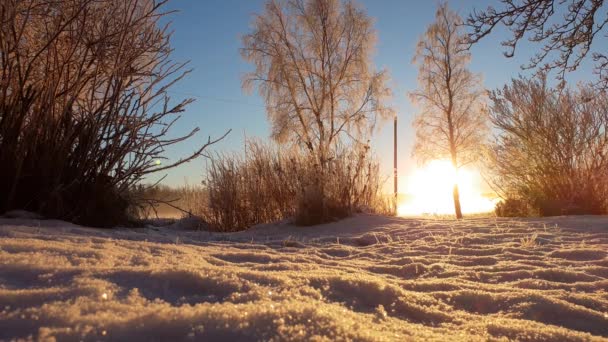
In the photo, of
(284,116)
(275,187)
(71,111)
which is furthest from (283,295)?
(284,116)

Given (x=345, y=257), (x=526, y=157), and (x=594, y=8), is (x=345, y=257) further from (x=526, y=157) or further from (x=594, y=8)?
(x=526, y=157)

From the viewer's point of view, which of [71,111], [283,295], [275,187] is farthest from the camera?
[275,187]

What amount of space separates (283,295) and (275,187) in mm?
6425

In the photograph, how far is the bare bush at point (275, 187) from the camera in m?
7.43

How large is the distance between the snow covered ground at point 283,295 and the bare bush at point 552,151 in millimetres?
6472

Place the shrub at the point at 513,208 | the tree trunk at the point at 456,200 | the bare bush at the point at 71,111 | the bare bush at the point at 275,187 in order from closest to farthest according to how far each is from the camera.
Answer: the bare bush at the point at 71,111 < the bare bush at the point at 275,187 < the shrub at the point at 513,208 < the tree trunk at the point at 456,200

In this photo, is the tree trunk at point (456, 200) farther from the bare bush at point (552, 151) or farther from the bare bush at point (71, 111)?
the bare bush at point (71, 111)

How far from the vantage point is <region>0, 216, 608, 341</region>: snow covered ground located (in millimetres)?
1092

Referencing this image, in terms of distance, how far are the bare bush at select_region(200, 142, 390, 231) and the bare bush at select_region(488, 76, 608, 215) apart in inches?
143

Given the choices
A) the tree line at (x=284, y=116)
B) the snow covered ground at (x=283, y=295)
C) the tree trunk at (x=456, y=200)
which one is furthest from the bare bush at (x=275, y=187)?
the tree trunk at (x=456, y=200)

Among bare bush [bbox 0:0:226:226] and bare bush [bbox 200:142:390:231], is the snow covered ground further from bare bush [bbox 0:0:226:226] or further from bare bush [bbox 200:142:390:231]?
bare bush [bbox 200:142:390:231]

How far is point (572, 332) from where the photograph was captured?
5.08 ft

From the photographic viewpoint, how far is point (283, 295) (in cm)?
152

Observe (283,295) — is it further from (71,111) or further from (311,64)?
(311,64)
